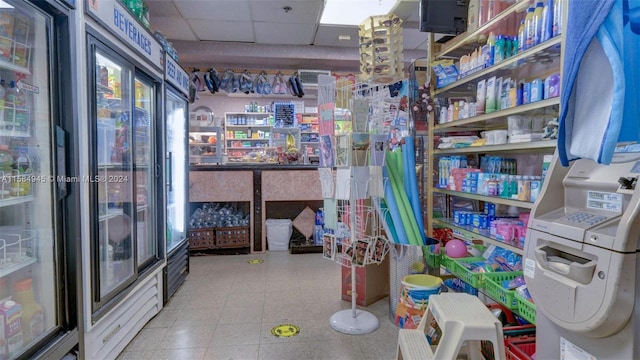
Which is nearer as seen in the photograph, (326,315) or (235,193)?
(326,315)

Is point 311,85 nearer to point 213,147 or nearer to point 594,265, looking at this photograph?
point 213,147

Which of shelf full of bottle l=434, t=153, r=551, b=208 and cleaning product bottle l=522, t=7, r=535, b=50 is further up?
cleaning product bottle l=522, t=7, r=535, b=50

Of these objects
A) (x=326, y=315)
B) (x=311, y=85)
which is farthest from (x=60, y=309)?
(x=311, y=85)

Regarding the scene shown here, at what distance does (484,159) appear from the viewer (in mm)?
2855

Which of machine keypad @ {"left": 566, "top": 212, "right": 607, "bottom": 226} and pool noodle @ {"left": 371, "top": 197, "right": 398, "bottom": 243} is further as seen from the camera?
pool noodle @ {"left": 371, "top": 197, "right": 398, "bottom": 243}

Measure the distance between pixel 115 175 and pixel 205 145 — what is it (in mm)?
6190

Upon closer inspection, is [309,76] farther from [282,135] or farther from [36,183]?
[36,183]

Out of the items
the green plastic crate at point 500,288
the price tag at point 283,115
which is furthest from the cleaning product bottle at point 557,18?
the price tag at point 283,115

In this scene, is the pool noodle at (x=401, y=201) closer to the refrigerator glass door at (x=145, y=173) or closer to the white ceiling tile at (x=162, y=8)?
the refrigerator glass door at (x=145, y=173)

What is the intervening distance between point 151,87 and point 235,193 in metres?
2.13

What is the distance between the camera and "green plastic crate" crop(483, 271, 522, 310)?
6.42 feet

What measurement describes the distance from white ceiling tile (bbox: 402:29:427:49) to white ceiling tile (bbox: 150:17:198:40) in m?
3.67

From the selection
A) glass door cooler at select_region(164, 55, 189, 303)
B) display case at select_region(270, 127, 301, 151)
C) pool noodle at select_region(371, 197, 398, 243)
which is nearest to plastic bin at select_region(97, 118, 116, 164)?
glass door cooler at select_region(164, 55, 189, 303)

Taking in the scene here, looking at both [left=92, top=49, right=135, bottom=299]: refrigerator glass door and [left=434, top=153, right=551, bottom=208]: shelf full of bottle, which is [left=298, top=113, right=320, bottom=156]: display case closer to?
[left=434, top=153, right=551, bottom=208]: shelf full of bottle
